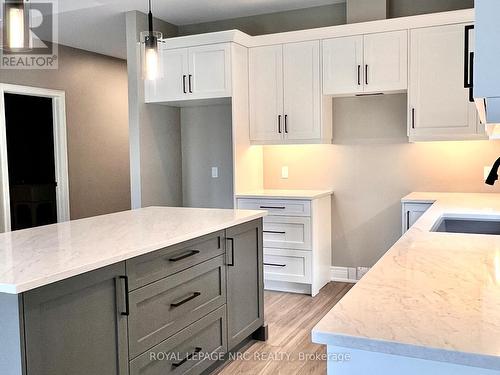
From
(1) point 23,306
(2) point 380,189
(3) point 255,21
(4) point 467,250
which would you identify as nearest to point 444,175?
(2) point 380,189

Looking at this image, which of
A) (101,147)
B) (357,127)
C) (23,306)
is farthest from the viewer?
(101,147)

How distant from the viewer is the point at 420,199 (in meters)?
3.64

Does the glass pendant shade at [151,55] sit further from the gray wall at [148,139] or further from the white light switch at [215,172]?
the white light switch at [215,172]

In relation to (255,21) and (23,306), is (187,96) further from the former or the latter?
(23,306)

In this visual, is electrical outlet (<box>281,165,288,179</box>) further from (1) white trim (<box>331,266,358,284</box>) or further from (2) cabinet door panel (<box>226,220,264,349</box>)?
(2) cabinet door panel (<box>226,220,264,349</box>)

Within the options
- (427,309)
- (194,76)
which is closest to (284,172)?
(194,76)

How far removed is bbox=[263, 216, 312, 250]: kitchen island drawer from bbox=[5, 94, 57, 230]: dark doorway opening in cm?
297

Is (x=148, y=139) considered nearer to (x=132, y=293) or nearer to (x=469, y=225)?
(x=132, y=293)

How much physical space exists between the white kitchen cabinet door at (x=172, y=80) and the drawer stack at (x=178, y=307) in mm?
2340

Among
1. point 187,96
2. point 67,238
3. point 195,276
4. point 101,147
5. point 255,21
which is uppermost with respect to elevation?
point 255,21

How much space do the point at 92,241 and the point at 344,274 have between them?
3056mm

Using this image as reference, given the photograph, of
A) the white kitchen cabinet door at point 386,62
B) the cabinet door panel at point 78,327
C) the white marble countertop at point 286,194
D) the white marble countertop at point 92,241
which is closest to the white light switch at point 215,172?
the white marble countertop at point 286,194

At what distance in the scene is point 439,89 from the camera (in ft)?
12.6

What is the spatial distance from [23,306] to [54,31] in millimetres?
4453
